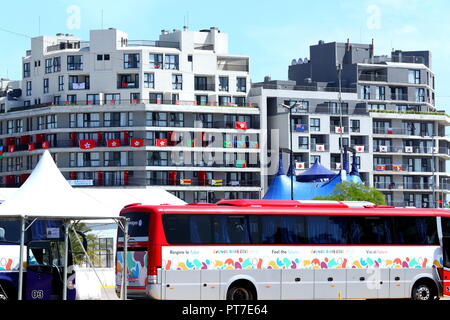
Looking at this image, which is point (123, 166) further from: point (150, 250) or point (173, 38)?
point (150, 250)

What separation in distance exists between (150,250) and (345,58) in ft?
358

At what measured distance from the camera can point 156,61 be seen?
374 feet

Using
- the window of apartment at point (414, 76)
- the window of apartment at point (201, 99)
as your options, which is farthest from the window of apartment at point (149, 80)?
the window of apartment at point (414, 76)

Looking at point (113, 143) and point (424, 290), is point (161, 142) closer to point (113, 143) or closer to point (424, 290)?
point (113, 143)

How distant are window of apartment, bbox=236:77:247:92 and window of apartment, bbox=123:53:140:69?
13610 mm

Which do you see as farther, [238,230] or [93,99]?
[93,99]

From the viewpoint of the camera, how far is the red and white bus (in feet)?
86.9

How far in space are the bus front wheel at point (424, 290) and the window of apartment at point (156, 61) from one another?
282 ft

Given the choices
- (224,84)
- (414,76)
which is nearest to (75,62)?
(224,84)

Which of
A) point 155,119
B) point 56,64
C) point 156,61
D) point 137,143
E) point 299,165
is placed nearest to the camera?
point 137,143

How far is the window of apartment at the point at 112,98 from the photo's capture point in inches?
4444

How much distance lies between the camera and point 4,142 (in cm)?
11800

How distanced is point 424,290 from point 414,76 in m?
106
